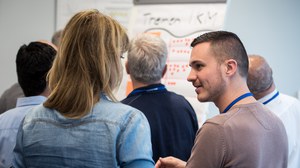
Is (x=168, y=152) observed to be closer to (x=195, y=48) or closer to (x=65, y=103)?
(x=195, y=48)

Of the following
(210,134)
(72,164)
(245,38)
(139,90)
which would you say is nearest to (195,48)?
(210,134)

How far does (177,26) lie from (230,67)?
59.0 inches

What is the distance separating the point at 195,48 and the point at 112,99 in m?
0.50

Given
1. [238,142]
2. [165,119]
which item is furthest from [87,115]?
[165,119]

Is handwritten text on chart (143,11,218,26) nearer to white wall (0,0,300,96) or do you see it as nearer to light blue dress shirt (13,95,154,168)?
white wall (0,0,300,96)

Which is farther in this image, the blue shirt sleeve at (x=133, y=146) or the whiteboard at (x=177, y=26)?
the whiteboard at (x=177, y=26)

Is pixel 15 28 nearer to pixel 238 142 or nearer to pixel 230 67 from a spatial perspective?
pixel 230 67

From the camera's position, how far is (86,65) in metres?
1.16

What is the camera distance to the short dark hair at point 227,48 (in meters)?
1.45

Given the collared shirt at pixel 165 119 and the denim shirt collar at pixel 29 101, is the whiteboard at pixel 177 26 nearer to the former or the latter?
the collared shirt at pixel 165 119

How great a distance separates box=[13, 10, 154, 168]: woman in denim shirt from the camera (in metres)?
1.12

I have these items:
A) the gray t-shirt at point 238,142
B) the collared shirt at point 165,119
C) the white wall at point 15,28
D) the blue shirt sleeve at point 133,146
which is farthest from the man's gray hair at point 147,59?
Answer: the white wall at point 15,28

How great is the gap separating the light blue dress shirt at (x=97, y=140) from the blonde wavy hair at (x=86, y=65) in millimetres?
33

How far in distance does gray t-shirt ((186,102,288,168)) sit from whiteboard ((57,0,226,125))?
4.55ft
